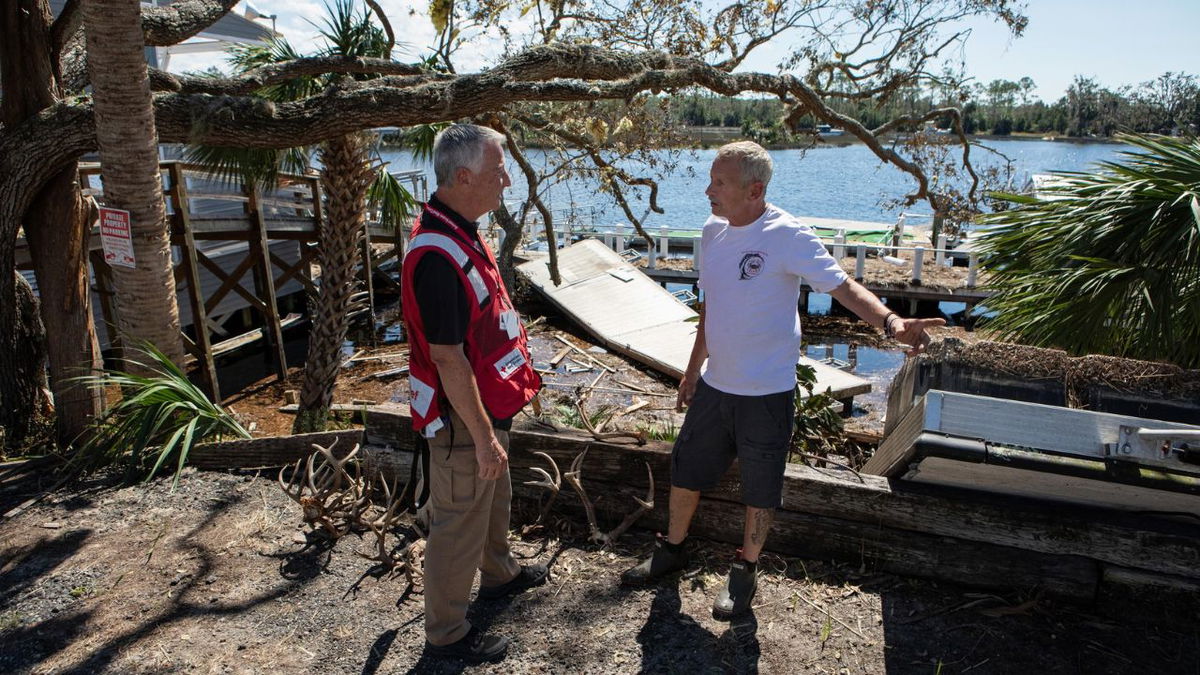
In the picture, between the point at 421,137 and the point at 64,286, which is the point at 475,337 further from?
the point at 421,137

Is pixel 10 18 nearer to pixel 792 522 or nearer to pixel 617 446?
pixel 617 446

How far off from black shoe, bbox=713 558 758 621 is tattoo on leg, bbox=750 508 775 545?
0.12m

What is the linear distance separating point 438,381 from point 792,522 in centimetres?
172

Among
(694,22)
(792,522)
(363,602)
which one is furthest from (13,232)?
(694,22)

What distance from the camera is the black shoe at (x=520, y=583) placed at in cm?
339

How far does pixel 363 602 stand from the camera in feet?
11.1

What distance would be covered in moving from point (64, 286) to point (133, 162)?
43.1 inches

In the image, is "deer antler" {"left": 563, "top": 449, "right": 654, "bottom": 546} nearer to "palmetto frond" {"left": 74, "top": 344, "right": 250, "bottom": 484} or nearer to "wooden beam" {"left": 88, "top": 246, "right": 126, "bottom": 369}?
"palmetto frond" {"left": 74, "top": 344, "right": 250, "bottom": 484}

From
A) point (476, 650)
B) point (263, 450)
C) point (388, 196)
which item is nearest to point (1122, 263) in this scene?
point (476, 650)

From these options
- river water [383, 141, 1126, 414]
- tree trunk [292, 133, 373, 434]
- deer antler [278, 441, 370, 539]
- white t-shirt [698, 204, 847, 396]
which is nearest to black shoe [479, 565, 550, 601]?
deer antler [278, 441, 370, 539]

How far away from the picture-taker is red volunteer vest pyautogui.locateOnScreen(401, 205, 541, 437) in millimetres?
2689

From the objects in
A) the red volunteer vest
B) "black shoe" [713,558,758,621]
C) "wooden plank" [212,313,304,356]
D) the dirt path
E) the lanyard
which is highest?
the lanyard

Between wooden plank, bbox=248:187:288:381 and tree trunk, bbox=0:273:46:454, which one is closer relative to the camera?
tree trunk, bbox=0:273:46:454

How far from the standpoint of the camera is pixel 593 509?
3.84m
